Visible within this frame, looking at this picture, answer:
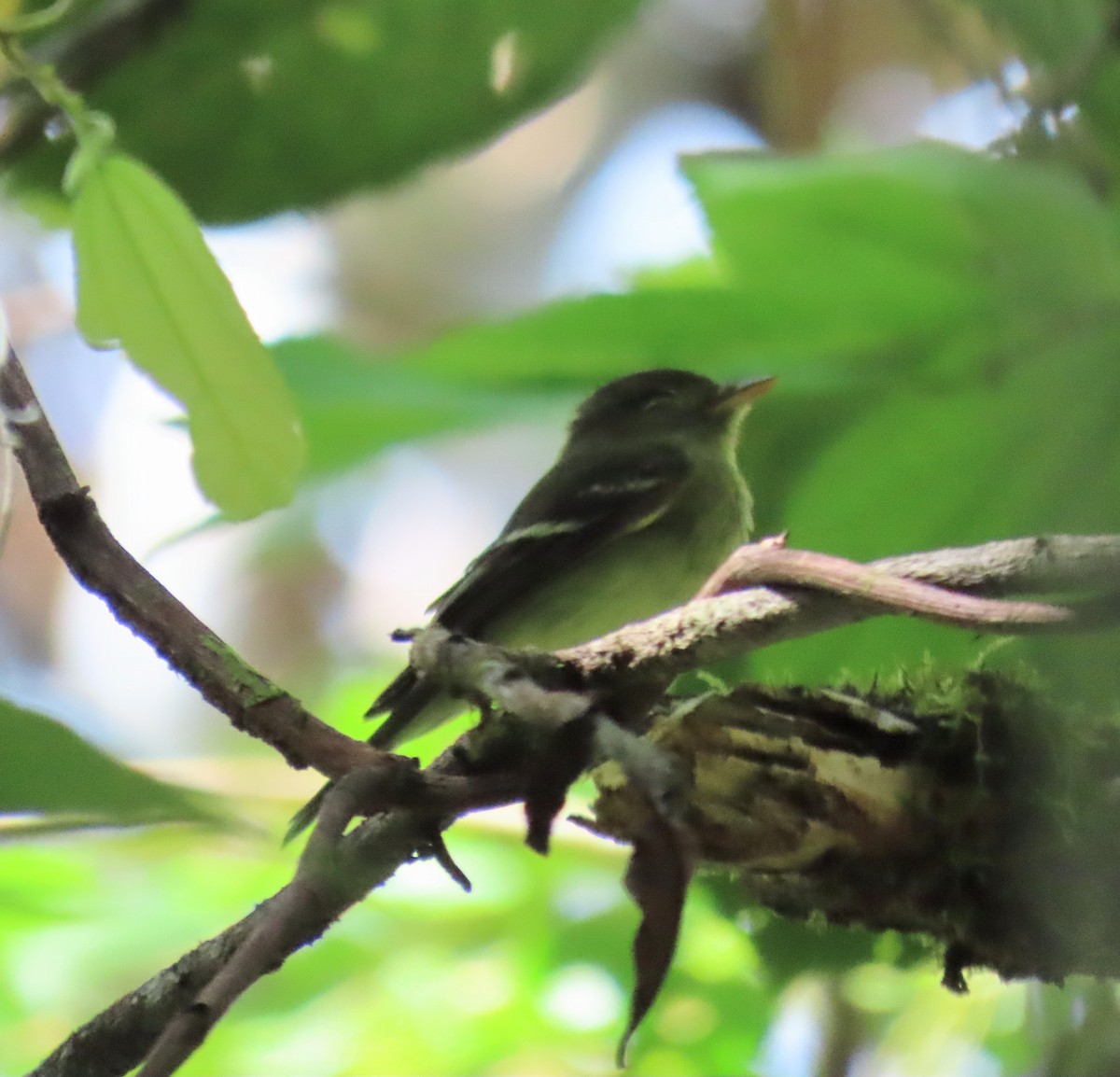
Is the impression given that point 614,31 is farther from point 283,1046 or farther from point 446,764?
point 283,1046

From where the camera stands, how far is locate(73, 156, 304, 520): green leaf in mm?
764

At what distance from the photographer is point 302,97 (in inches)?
54.8

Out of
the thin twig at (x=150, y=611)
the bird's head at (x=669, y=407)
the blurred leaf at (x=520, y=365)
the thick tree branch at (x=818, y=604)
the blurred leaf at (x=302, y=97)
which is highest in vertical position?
the blurred leaf at (x=302, y=97)

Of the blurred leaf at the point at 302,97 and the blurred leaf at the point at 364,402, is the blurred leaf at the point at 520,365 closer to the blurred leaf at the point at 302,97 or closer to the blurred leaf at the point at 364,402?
the blurred leaf at the point at 364,402

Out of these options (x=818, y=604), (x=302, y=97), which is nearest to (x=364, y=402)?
(x=302, y=97)

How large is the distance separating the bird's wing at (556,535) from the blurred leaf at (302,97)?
0.78 meters

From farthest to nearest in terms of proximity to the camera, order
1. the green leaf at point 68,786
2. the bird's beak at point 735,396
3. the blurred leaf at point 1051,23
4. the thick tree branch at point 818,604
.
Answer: the bird's beak at point 735,396, the blurred leaf at point 1051,23, the thick tree branch at point 818,604, the green leaf at point 68,786

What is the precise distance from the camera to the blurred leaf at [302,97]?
52.6 inches

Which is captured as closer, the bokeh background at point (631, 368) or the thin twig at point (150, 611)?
the thin twig at point (150, 611)

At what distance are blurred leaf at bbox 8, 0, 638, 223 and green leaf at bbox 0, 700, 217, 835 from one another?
91 cm

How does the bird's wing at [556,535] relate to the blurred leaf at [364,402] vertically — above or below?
below

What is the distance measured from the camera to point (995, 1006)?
1526mm

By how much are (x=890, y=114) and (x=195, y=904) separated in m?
2.93

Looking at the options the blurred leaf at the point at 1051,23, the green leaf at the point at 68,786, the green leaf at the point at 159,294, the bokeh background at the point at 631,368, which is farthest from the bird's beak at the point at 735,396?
the green leaf at the point at 68,786
